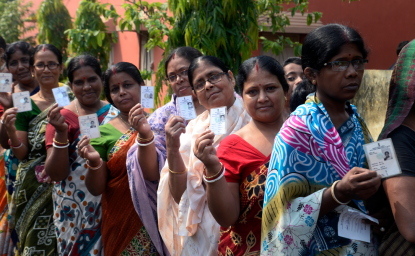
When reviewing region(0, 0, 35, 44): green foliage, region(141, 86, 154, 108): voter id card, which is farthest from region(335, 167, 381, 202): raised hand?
region(0, 0, 35, 44): green foliage

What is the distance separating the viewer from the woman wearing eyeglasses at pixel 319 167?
1.66 metres

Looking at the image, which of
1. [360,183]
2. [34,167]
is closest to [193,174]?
[360,183]

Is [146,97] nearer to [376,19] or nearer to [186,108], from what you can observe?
[186,108]

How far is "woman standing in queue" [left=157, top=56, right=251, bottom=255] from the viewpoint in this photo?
241 centimetres

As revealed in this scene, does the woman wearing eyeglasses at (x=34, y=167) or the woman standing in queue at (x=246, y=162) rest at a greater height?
the woman standing in queue at (x=246, y=162)

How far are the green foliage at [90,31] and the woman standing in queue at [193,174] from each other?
9.25 feet

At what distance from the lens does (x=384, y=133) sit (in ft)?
5.72

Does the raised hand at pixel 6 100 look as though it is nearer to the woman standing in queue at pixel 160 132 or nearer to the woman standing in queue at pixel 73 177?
the woman standing in queue at pixel 73 177

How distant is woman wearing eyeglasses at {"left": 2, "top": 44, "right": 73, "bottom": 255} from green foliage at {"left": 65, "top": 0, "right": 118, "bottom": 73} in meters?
1.39

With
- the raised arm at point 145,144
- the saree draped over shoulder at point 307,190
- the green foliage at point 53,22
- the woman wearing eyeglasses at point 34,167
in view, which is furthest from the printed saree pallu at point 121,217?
the green foliage at point 53,22

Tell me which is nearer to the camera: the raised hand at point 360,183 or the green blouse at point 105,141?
the raised hand at point 360,183

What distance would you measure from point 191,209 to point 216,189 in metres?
0.53

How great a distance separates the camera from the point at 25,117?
379cm

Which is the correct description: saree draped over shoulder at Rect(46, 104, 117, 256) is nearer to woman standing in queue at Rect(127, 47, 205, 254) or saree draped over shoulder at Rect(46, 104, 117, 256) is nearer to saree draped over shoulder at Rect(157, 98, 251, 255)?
woman standing in queue at Rect(127, 47, 205, 254)
